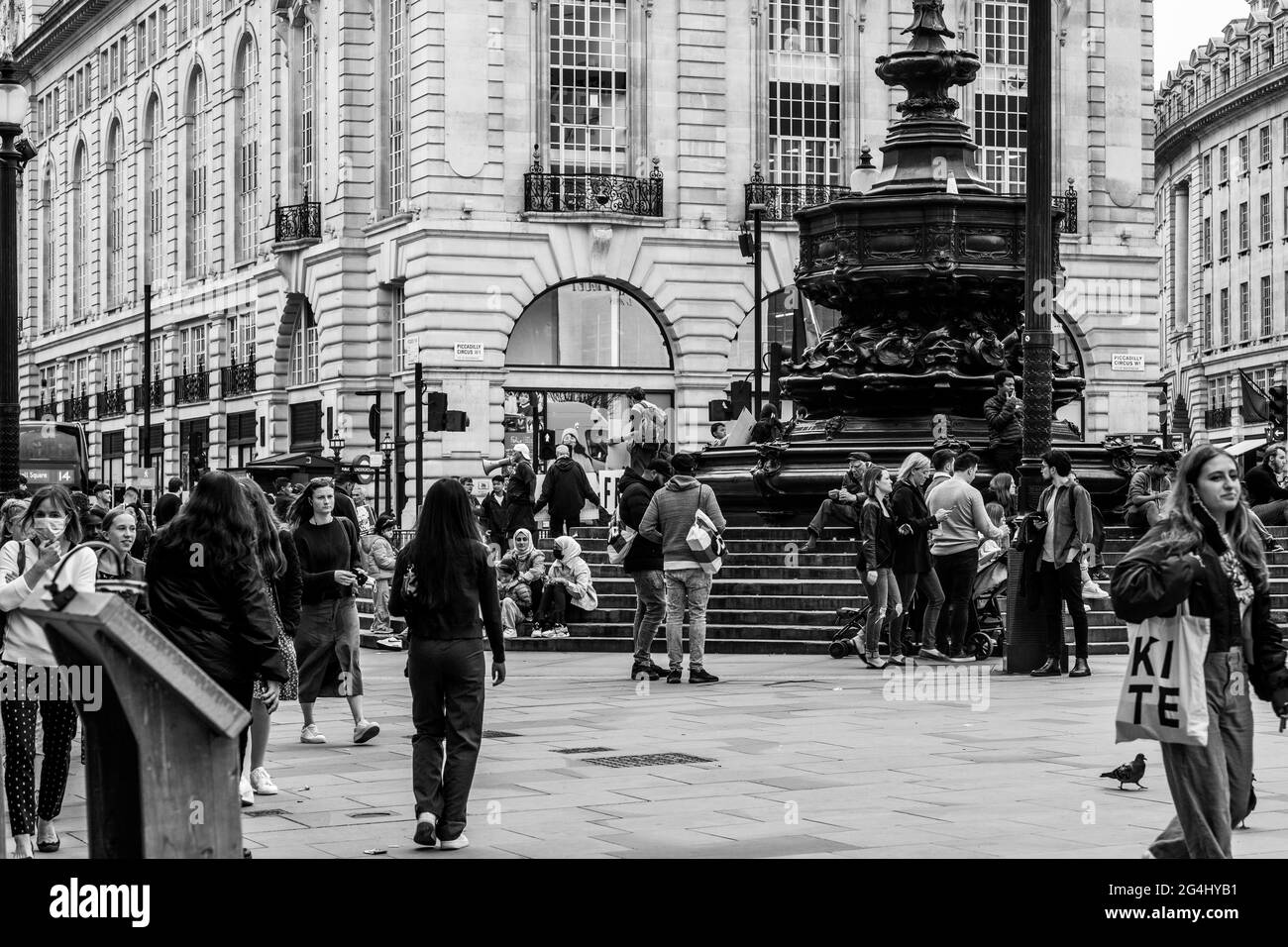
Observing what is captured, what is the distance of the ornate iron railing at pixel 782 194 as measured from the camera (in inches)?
1941

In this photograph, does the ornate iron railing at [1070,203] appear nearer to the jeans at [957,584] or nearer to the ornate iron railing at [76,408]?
the jeans at [957,584]

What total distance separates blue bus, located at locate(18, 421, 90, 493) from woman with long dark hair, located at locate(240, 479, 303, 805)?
3930 cm

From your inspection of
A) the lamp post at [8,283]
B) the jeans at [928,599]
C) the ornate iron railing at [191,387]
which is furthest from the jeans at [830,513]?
the ornate iron railing at [191,387]

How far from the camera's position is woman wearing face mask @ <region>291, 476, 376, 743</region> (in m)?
13.6

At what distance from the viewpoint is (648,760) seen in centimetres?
1240

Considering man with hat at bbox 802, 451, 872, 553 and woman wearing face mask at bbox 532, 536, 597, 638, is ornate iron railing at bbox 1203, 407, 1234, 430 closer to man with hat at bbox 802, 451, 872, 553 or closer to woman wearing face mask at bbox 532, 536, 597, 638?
man with hat at bbox 802, 451, 872, 553

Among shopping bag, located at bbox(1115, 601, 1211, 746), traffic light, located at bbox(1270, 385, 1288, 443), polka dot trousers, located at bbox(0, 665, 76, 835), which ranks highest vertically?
traffic light, located at bbox(1270, 385, 1288, 443)

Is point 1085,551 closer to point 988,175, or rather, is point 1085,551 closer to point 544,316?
point 544,316

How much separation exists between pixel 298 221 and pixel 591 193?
8.57m

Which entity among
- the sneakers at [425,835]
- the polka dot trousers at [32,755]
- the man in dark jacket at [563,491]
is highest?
the man in dark jacket at [563,491]

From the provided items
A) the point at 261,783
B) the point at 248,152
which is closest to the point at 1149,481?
the point at 261,783

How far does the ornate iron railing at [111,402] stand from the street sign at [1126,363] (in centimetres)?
3440

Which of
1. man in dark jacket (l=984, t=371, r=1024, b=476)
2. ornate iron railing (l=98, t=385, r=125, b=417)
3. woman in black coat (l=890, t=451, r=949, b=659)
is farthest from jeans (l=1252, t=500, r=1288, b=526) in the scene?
ornate iron railing (l=98, t=385, r=125, b=417)
